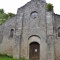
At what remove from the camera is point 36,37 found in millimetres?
27797

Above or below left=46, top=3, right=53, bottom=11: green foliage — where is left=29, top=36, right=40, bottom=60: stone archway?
below

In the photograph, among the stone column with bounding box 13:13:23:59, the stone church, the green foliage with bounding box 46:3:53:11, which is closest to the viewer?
the stone church

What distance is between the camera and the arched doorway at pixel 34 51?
27.4 metres

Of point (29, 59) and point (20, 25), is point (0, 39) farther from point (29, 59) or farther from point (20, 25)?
point (29, 59)

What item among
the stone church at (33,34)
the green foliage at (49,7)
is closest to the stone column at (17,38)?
the stone church at (33,34)

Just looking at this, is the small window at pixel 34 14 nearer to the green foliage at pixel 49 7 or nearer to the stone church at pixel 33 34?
the stone church at pixel 33 34

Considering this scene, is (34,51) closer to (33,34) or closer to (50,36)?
(33,34)

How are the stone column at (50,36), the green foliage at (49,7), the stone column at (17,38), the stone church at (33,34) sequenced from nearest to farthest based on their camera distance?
the stone column at (50,36) → the stone church at (33,34) → the stone column at (17,38) → the green foliage at (49,7)

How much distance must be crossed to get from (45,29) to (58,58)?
4.37 meters

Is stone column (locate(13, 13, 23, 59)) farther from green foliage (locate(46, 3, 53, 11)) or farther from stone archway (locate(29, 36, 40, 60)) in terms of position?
green foliage (locate(46, 3, 53, 11))

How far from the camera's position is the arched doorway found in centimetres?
2738

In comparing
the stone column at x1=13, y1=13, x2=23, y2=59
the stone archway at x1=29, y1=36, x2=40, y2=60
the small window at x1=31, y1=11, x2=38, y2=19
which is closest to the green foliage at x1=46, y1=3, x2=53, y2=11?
the small window at x1=31, y1=11, x2=38, y2=19

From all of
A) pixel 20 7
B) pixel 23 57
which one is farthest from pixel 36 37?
pixel 20 7

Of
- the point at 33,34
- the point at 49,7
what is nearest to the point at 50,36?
the point at 33,34
